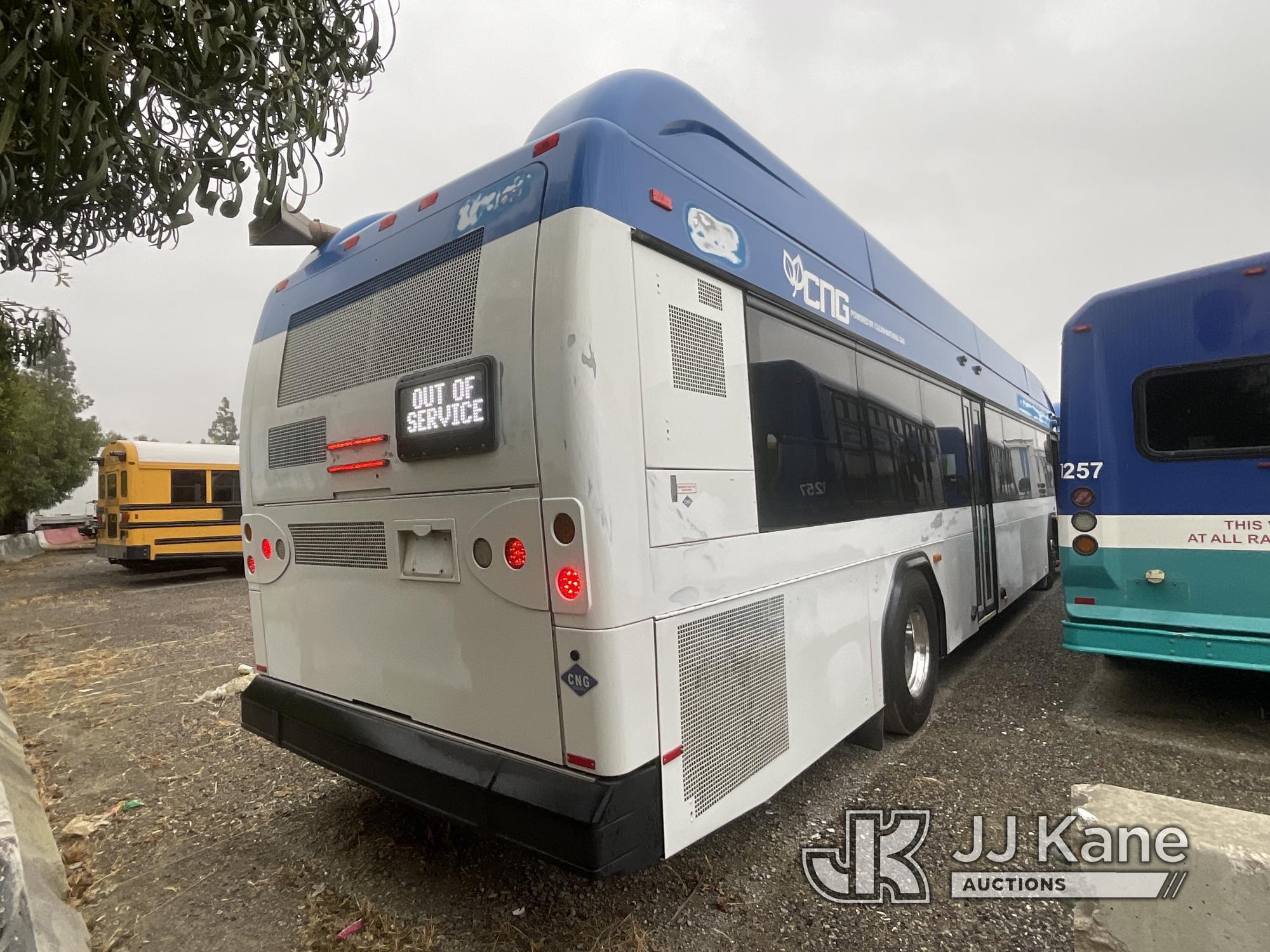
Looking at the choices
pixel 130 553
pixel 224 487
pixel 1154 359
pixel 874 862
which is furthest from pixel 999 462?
pixel 130 553

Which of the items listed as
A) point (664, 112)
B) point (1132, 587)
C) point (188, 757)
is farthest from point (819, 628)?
point (188, 757)

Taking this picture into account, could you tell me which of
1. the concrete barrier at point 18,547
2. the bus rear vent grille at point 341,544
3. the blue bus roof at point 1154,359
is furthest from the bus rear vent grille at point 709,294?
the concrete barrier at point 18,547

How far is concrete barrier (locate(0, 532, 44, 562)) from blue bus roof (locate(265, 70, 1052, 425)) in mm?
23329

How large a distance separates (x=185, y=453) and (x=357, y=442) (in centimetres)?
1441

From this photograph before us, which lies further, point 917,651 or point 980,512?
point 980,512

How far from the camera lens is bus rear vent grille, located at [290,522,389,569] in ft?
9.75

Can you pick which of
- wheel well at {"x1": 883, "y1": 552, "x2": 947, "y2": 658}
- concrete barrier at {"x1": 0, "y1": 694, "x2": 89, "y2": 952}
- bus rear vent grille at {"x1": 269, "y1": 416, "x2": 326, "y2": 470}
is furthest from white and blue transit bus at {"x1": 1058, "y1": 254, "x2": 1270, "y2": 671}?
concrete barrier at {"x1": 0, "y1": 694, "x2": 89, "y2": 952}

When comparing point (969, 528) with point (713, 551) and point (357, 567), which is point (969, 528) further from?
point (357, 567)

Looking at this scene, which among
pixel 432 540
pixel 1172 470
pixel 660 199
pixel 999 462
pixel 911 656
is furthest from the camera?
pixel 999 462

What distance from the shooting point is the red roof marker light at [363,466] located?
291cm

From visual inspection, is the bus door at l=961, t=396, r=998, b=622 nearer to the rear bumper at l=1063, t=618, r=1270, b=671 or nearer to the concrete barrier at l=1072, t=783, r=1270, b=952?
the rear bumper at l=1063, t=618, r=1270, b=671

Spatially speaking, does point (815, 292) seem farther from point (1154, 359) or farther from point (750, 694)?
point (1154, 359)

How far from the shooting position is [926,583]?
15.8 feet

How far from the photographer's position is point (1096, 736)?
172 inches
